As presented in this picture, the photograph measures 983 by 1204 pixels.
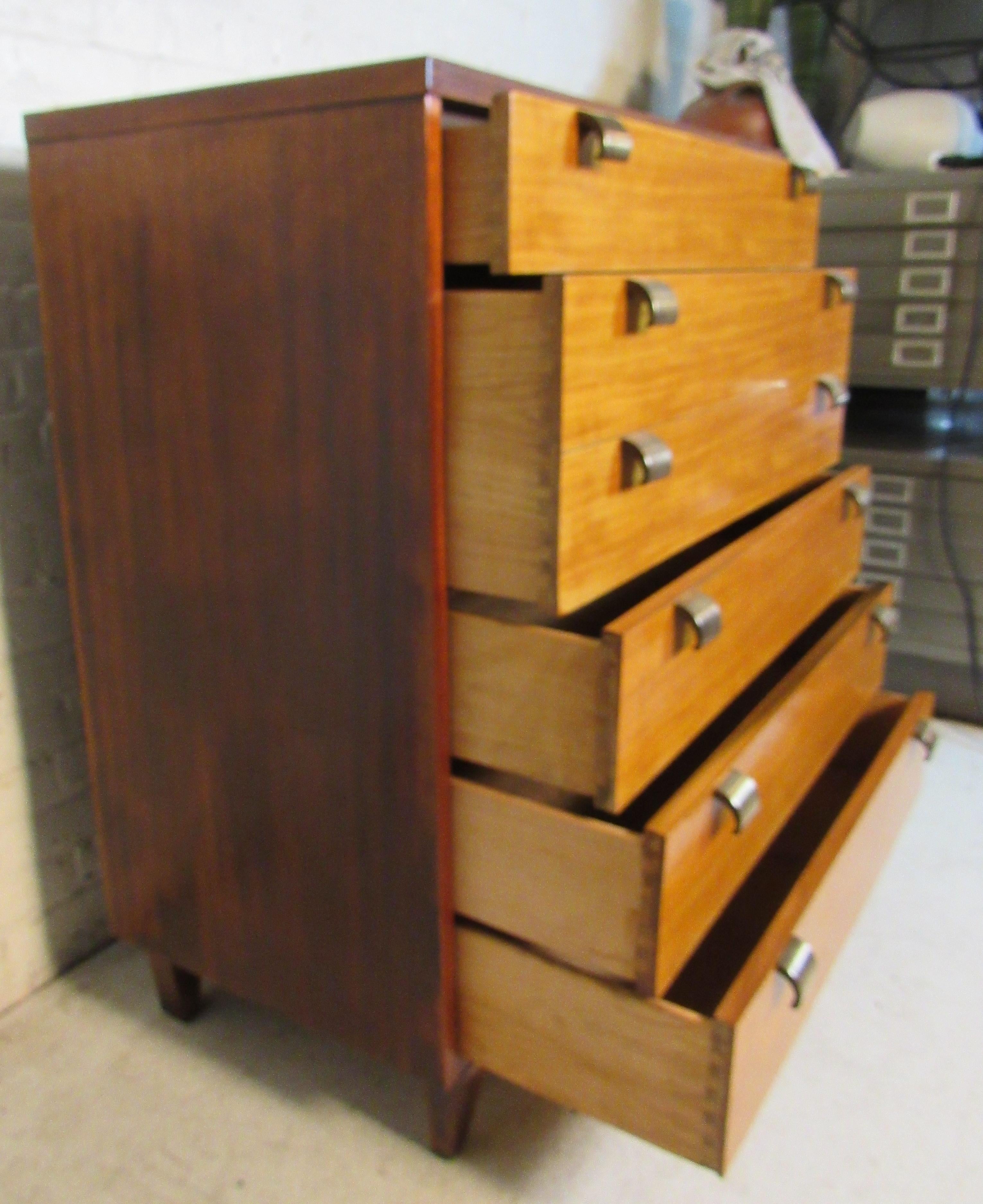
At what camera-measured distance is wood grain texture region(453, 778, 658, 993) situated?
2.43 ft

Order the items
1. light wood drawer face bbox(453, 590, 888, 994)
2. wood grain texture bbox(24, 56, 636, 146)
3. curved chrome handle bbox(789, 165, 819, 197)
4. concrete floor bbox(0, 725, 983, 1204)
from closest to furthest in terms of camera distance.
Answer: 1. wood grain texture bbox(24, 56, 636, 146)
2. light wood drawer face bbox(453, 590, 888, 994)
3. concrete floor bbox(0, 725, 983, 1204)
4. curved chrome handle bbox(789, 165, 819, 197)

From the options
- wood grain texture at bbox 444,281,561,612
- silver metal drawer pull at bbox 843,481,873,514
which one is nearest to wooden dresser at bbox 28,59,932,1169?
wood grain texture at bbox 444,281,561,612

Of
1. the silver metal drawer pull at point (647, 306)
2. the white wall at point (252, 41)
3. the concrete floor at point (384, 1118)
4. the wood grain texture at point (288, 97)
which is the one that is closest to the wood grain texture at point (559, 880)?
the concrete floor at point (384, 1118)

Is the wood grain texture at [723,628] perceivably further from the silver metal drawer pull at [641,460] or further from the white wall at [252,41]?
the white wall at [252,41]

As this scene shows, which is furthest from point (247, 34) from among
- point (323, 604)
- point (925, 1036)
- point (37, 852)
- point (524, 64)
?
point (925, 1036)

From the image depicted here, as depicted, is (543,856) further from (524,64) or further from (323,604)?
(524,64)

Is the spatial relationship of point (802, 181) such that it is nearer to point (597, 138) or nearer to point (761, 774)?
point (597, 138)

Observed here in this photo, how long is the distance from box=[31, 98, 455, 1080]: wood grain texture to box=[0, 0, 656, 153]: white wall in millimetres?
183

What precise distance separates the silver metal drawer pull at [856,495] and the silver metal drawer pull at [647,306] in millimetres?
560

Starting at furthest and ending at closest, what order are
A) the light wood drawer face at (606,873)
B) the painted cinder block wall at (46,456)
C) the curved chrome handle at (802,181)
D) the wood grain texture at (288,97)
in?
the curved chrome handle at (802,181)
the painted cinder block wall at (46,456)
the light wood drawer face at (606,873)
the wood grain texture at (288,97)

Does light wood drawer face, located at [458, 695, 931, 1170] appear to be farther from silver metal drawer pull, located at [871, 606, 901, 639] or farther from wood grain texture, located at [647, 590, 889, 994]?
silver metal drawer pull, located at [871, 606, 901, 639]

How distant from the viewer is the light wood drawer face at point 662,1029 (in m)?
0.73

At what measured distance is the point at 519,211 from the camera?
0.65 meters

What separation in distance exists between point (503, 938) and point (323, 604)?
A: 0.96 ft
